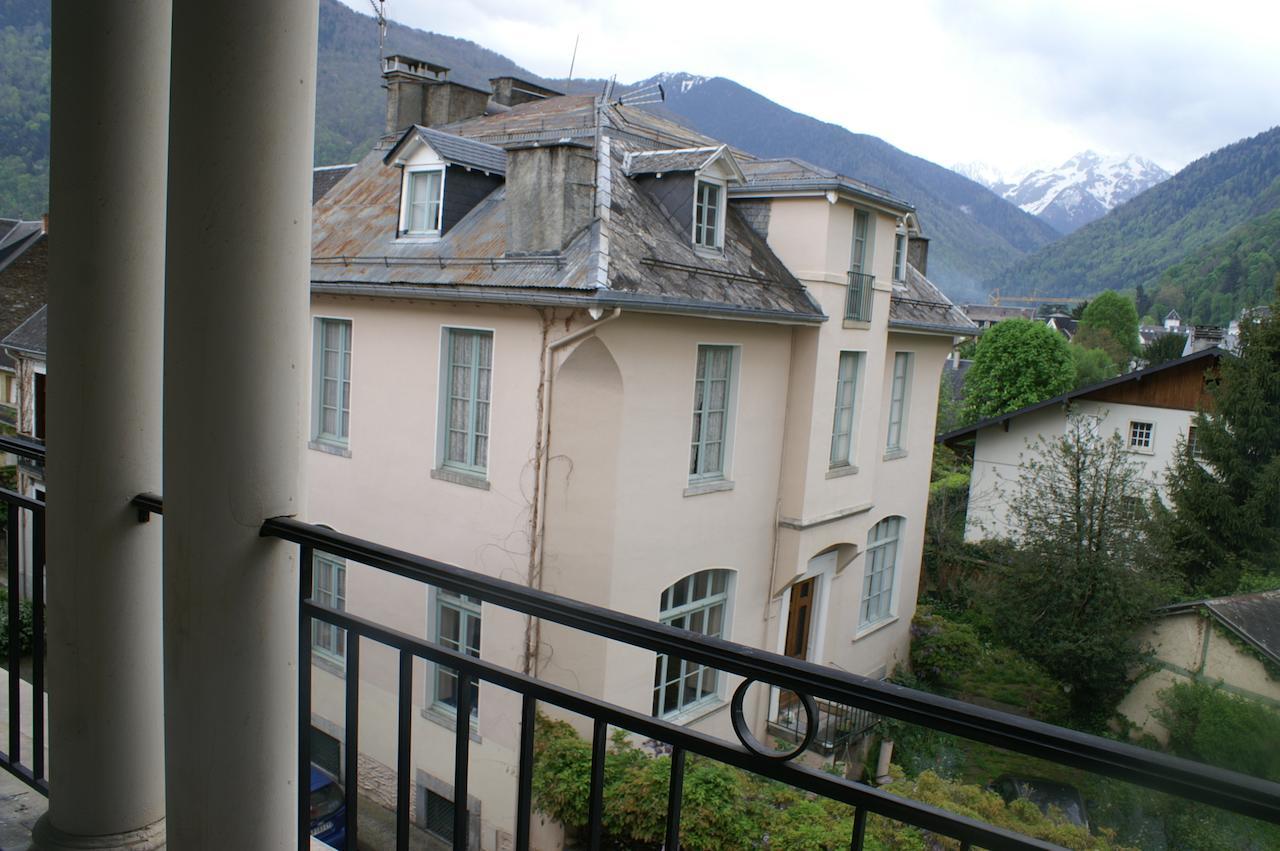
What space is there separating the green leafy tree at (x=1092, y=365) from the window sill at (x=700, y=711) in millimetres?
38429

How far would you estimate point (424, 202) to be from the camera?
40.4 feet

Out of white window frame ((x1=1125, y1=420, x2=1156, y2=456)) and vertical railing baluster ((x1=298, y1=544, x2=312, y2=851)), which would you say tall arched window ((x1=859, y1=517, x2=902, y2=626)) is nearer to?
white window frame ((x1=1125, y1=420, x2=1156, y2=456))

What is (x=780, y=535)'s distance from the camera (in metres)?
13.3

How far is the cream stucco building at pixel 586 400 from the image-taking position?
34.3 ft

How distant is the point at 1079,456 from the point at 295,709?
1759 centimetres

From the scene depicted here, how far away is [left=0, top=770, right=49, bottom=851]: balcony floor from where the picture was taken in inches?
94.3

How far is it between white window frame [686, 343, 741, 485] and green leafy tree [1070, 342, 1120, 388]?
3791cm

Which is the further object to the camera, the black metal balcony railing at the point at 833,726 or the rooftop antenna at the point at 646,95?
the rooftop antenna at the point at 646,95

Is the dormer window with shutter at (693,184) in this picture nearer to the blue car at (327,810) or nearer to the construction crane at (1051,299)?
the blue car at (327,810)

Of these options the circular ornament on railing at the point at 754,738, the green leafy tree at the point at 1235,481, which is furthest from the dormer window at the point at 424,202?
the green leafy tree at the point at 1235,481

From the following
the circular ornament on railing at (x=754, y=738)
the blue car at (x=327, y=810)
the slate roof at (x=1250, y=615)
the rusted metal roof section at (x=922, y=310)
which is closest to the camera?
the circular ornament on railing at (x=754, y=738)

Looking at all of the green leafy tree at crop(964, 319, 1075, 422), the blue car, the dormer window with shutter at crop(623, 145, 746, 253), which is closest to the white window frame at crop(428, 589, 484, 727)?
the blue car

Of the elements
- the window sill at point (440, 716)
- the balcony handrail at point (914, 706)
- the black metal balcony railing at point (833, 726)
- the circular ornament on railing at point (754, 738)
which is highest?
the balcony handrail at point (914, 706)

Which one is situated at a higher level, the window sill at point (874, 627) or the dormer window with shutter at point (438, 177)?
the dormer window with shutter at point (438, 177)
